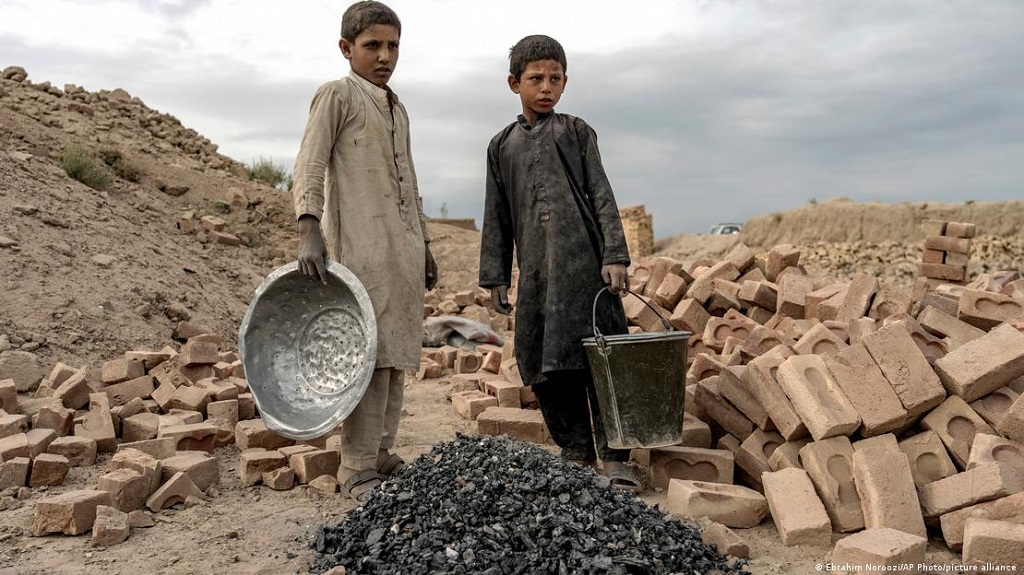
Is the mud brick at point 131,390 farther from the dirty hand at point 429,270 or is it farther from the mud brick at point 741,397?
the mud brick at point 741,397

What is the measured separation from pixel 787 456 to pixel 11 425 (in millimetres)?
4270

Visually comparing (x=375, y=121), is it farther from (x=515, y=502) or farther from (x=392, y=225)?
(x=515, y=502)

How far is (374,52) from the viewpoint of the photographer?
156 inches

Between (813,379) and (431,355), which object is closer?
(813,379)

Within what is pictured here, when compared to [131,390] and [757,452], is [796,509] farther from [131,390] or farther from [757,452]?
[131,390]

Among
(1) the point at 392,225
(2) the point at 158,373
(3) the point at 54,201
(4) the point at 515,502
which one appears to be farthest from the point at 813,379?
(3) the point at 54,201

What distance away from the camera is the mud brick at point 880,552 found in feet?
9.71

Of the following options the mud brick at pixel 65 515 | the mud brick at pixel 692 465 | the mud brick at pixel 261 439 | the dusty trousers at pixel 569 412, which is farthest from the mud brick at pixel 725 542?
the mud brick at pixel 65 515

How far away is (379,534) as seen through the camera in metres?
3.18

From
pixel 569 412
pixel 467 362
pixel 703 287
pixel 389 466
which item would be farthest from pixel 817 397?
pixel 467 362

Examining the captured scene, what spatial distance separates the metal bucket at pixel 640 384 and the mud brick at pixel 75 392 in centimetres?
367

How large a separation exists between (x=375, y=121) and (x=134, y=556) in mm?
2173

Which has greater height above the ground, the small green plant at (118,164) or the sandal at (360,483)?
the small green plant at (118,164)

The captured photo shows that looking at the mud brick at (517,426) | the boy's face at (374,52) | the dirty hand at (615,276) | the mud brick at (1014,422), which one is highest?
the boy's face at (374,52)
